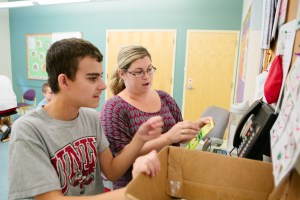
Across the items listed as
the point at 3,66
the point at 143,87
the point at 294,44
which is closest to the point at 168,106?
the point at 143,87

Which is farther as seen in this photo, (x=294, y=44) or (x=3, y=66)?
(x=3, y=66)

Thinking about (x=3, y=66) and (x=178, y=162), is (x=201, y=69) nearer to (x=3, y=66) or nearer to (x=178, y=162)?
(x=178, y=162)

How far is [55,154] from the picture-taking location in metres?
0.90

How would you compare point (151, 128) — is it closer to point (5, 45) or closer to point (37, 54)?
point (37, 54)

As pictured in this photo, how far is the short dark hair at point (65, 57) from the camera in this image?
3.10 ft

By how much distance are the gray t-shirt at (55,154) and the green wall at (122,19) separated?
384 centimetres

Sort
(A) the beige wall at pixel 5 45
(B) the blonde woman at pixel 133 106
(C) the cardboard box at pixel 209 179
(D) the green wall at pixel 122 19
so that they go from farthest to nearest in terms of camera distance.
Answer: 1. (A) the beige wall at pixel 5 45
2. (D) the green wall at pixel 122 19
3. (B) the blonde woman at pixel 133 106
4. (C) the cardboard box at pixel 209 179

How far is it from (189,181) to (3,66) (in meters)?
7.00

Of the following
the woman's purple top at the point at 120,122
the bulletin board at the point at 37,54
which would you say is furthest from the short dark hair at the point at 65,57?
the bulletin board at the point at 37,54

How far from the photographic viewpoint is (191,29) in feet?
14.9

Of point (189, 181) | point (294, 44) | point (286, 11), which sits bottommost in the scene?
point (189, 181)

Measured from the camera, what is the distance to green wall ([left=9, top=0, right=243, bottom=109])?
436 centimetres

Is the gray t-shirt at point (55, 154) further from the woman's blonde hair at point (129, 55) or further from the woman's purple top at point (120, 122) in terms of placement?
the woman's blonde hair at point (129, 55)

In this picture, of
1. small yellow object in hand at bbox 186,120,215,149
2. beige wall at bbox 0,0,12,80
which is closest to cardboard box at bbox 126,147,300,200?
small yellow object in hand at bbox 186,120,215,149
